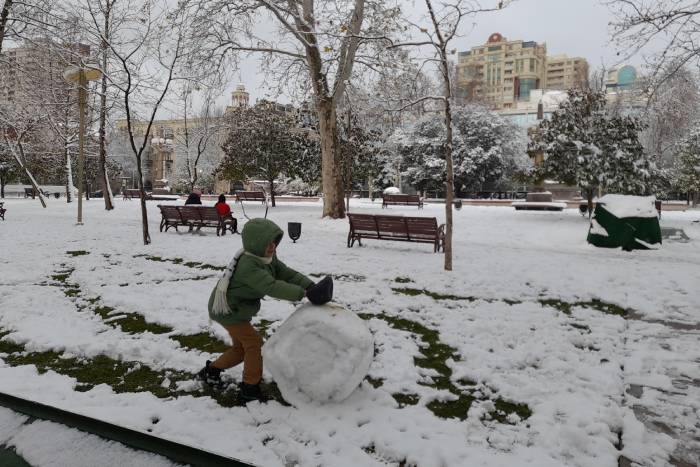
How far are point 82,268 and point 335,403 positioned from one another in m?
7.72

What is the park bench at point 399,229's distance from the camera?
11477 mm

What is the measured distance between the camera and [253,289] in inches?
140

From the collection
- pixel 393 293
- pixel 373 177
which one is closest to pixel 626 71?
pixel 373 177

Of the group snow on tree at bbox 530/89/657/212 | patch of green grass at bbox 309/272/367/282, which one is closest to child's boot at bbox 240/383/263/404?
patch of green grass at bbox 309/272/367/282

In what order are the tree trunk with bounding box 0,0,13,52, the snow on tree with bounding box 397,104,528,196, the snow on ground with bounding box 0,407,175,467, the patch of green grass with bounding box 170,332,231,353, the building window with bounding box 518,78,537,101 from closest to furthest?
the snow on ground with bounding box 0,407,175,467, the patch of green grass with bounding box 170,332,231,353, the tree trunk with bounding box 0,0,13,52, the snow on tree with bounding box 397,104,528,196, the building window with bounding box 518,78,537,101

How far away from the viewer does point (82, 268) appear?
9.33 metres

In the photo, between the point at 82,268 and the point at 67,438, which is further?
the point at 82,268

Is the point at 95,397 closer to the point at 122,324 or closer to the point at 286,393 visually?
the point at 286,393

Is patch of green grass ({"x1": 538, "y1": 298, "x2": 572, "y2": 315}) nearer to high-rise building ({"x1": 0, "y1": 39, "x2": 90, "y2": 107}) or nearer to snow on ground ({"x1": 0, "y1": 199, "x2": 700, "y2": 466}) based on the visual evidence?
snow on ground ({"x1": 0, "y1": 199, "x2": 700, "y2": 466})

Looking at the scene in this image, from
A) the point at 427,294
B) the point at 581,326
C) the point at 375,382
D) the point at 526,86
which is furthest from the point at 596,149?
the point at 526,86

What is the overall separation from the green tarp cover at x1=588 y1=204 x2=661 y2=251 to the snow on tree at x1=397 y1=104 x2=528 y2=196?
24.8 m

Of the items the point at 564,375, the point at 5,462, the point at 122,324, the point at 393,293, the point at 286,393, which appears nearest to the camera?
the point at 5,462

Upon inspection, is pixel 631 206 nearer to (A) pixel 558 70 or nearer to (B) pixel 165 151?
(B) pixel 165 151

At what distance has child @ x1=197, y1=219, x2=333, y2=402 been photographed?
3488 mm
